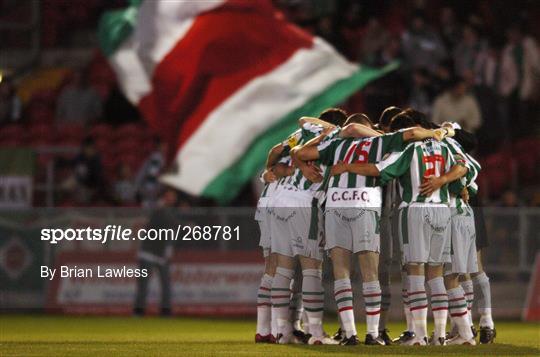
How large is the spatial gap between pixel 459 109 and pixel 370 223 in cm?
965

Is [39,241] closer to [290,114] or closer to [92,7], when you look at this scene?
[290,114]

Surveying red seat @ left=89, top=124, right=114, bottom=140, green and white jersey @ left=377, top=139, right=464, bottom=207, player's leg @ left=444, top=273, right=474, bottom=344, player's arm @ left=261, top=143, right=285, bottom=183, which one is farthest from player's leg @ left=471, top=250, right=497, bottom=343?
red seat @ left=89, top=124, right=114, bottom=140

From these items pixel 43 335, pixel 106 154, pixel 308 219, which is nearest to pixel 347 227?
pixel 308 219

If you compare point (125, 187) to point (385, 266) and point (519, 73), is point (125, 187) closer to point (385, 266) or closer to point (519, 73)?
point (519, 73)

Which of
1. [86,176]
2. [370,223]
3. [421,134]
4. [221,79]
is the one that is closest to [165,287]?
[86,176]

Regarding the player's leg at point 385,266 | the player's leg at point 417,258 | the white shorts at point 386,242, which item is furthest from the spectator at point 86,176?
the player's leg at point 417,258

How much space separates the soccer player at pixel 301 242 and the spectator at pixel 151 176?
28.5ft

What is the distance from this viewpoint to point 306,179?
1467 centimetres

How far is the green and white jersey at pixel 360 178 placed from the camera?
1405cm

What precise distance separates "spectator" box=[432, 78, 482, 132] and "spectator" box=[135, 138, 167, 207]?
4462mm

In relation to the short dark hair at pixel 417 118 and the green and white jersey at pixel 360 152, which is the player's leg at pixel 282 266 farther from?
the short dark hair at pixel 417 118

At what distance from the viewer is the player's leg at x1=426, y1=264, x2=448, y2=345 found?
46.6 feet

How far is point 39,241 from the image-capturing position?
22.1 metres

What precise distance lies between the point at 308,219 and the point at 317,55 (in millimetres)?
8886
